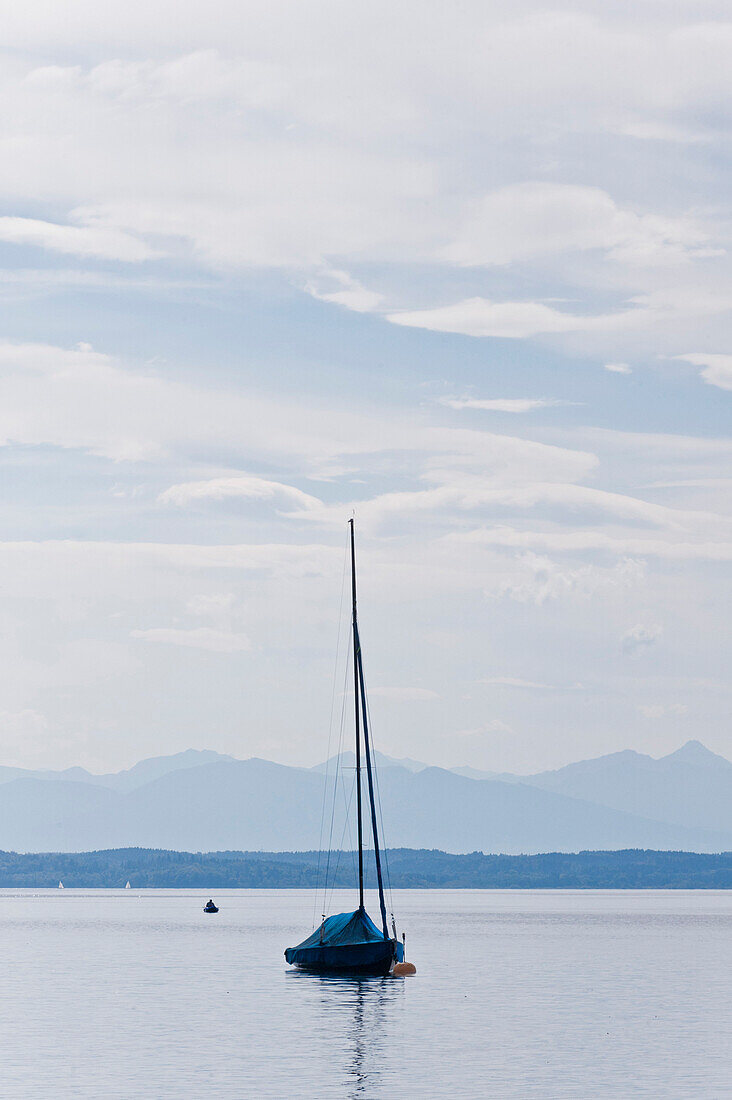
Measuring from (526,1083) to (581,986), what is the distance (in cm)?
4947

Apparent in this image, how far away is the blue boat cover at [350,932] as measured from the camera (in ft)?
310

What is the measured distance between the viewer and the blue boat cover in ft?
310

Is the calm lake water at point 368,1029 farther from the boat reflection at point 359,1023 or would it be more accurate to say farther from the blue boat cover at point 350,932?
the blue boat cover at point 350,932

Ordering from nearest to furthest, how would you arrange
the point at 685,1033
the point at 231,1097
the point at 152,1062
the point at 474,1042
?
the point at 231,1097 → the point at 152,1062 → the point at 474,1042 → the point at 685,1033

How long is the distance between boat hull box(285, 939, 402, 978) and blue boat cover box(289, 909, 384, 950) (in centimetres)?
29

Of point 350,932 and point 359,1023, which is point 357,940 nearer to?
point 350,932

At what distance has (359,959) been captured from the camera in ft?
310

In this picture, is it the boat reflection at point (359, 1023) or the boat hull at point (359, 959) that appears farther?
the boat hull at point (359, 959)

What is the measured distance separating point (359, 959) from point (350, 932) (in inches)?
68.0

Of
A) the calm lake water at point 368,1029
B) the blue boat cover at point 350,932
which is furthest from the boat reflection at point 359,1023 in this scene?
the blue boat cover at point 350,932

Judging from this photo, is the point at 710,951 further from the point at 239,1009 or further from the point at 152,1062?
the point at 152,1062

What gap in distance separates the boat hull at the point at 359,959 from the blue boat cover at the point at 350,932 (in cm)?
29

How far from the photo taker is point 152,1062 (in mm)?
61906

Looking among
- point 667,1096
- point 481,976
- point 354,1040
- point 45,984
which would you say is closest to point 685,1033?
point 354,1040
